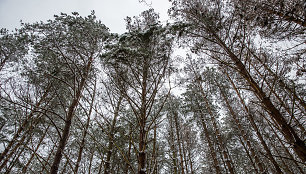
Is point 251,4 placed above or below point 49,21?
below

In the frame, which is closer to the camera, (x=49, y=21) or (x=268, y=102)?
(x=268, y=102)

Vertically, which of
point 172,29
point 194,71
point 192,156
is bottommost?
point 192,156

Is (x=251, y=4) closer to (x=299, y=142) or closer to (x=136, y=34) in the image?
(x=136, y=34)

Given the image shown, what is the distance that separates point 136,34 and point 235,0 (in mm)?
3190

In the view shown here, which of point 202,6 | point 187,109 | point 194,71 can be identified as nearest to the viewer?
point 202,6

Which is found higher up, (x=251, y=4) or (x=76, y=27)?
(x=76, y=27)

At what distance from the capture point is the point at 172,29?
16.3 ft

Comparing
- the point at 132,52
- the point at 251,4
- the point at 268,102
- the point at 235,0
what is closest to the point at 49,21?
the point at 132,52

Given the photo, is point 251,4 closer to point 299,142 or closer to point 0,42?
point 299,142

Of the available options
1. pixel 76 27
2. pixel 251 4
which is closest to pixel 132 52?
pixel 251 4

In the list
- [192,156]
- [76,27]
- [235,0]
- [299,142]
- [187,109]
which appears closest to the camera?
[299,142]

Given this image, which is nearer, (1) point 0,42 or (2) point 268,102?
(2) point 268,102

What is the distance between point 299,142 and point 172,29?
14.4 feet

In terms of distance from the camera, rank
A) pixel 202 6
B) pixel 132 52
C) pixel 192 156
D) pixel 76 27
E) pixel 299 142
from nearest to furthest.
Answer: pixel 299 142 < pixel 132 52 < pixel 202 6 < pixel 76 27 < pixel 192 156
